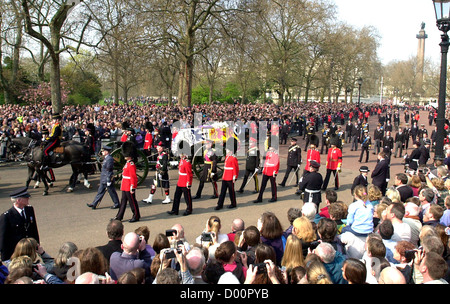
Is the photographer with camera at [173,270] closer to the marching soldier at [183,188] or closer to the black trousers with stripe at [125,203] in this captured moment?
the black trousers with stripe at [125,203]

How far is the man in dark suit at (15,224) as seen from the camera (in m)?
5.07

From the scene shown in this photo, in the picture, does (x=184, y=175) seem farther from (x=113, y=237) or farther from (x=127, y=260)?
(x=127, y=260)

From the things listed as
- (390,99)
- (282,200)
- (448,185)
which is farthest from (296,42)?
(390,99)

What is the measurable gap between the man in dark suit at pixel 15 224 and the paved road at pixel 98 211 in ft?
4.10

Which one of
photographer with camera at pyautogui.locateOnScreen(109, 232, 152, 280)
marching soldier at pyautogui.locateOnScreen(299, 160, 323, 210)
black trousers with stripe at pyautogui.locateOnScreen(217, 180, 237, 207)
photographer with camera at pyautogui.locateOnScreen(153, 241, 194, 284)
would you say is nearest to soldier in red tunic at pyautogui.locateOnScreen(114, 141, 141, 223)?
black trousers with stripe at pyautogui.locateOnScreen(217, 180, 237, 207)

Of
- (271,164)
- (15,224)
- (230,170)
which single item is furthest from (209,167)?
(15,224)

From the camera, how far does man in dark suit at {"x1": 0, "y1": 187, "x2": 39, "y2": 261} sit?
507 centimetres

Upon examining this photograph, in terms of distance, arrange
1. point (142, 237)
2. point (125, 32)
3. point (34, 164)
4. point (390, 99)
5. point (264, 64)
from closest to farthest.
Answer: point (142, 237), point (34, 164), point (125, 32), point (264, 64), point (390, 99)

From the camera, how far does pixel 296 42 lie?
36.0 meters

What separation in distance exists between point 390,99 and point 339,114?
166ft

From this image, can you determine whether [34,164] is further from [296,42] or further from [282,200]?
[296,42]

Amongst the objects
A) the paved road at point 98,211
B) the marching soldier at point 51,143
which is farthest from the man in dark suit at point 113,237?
the marching soldier at point 51,143

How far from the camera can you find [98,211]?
883 centimetres
